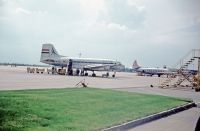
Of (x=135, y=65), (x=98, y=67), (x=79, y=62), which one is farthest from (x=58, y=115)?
(x=135, y=65)

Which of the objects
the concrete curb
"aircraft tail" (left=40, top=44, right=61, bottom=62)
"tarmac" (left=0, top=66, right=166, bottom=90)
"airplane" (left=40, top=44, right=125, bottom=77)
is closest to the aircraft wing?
"airplane" (left=40, top=44, right=125, bottom=77)

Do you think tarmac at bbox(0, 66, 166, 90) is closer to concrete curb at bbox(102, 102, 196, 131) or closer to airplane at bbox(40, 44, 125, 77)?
concrete curb at bbox(102, 102, 196, 131)

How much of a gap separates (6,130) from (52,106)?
4543 millimetres

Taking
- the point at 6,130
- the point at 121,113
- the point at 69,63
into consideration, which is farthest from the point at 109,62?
the point at 6,130

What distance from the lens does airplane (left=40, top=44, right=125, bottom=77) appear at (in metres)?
73.8

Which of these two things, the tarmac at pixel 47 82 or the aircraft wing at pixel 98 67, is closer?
the tarmac at pixel 47 82

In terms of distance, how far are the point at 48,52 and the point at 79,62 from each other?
31.8 ft

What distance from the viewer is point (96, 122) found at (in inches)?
424

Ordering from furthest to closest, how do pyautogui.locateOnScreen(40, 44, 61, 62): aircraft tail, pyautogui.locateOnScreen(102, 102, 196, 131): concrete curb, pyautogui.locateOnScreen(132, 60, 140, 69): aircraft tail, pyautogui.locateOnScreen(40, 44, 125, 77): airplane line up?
pyautogui.locateOnScreen(132, 60, 140, 69): aircraft tail, pyautogui.locateOnScreen(40, 44, 61, 62): aircraft tail, pyautogui.locateOnScreen(40, 44, 125, 77): airplane, pyautogui.locateOnScreen(102, 102, 196, 131): concrete curb

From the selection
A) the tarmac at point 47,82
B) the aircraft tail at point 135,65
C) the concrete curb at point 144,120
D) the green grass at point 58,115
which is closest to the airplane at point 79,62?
the tarmac at point 47,82

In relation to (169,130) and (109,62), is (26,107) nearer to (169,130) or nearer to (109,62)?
(169,130)

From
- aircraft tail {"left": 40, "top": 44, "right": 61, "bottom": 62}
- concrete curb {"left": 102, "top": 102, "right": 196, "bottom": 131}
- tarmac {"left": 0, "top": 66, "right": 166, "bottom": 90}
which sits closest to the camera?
concrete curb {"left": 102, "top": 102, "right": 196, "bottom": 131}

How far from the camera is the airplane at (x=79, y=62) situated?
73750 mm

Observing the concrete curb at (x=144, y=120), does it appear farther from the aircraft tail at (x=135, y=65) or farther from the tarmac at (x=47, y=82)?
the aircraft tail at (x=135, y=65)
